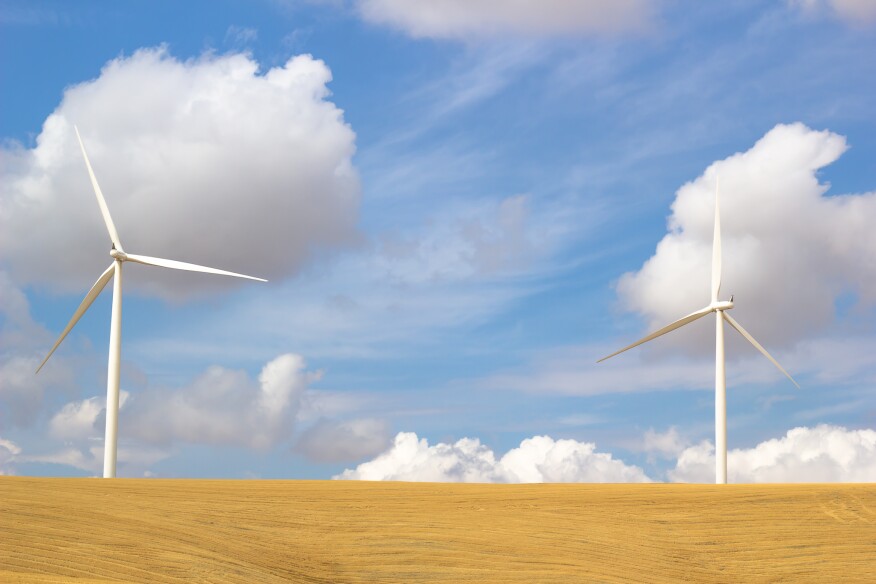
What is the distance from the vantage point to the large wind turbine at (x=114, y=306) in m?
43.0

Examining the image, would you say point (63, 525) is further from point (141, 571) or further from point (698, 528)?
point (698, 528)

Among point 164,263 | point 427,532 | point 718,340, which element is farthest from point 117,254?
point 718,340

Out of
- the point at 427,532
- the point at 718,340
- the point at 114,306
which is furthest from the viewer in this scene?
the point at 718,340

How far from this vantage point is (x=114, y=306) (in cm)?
4525

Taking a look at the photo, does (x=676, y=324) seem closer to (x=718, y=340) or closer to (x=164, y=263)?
(x=718, y=340)

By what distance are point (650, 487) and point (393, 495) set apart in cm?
1051

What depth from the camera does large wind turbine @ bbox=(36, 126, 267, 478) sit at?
43.0 metres

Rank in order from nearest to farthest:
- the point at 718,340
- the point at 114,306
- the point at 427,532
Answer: the point at 427,532
the point at 114,306
the point at 718,340

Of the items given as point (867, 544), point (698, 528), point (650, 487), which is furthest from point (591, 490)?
point (867, 544)

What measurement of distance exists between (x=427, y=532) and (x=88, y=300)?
24.5m

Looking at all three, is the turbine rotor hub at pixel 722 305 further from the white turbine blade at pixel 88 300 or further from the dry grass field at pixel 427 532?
the white turbine blade at pixel 88 300

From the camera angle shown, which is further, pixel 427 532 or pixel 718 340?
pixel 718 340

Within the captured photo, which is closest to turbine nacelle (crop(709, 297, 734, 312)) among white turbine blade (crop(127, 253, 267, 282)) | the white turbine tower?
the white turbine tower

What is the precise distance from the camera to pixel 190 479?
1601 inches
